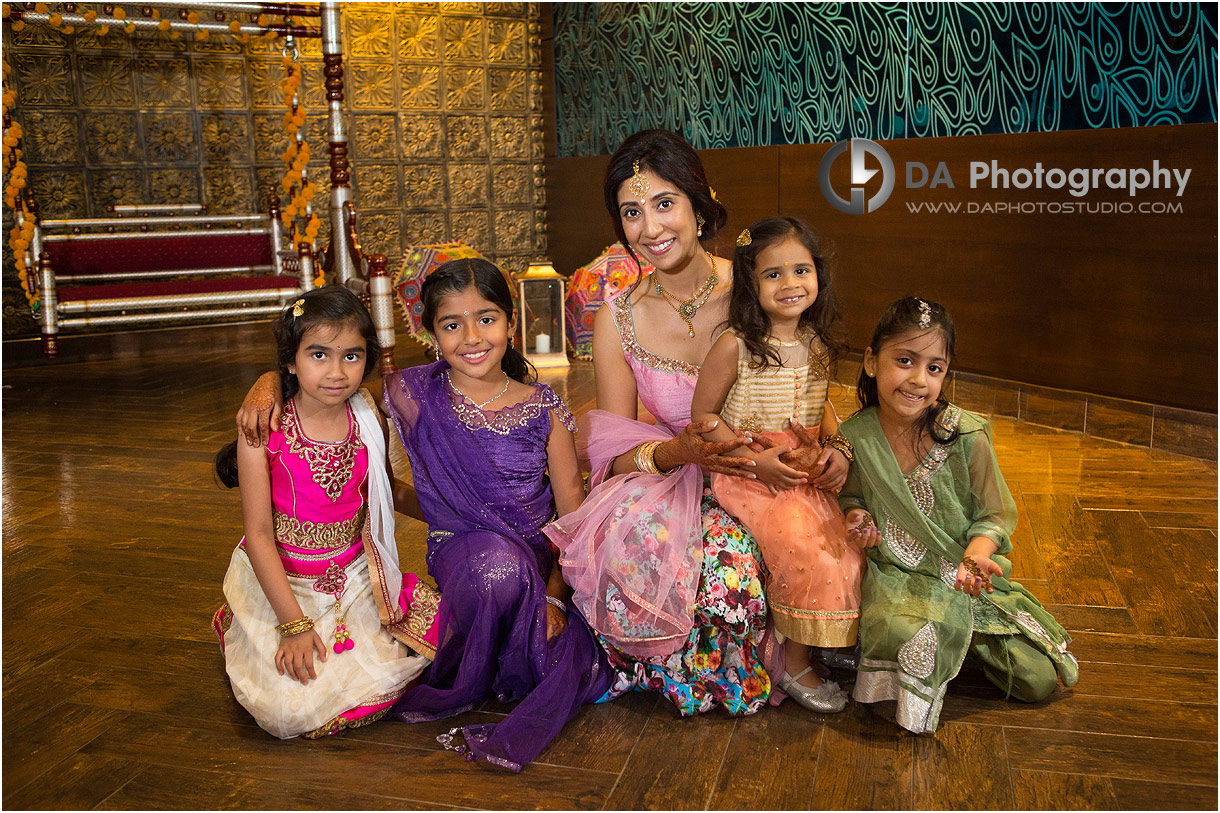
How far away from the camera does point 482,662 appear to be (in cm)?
224

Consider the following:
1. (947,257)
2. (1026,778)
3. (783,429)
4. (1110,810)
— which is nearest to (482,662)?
(783,429)

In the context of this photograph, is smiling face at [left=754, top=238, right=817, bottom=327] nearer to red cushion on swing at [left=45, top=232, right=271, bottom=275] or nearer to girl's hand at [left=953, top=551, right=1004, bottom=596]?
girl's hand at [left=953, top=551, right=1004, bottom=596]

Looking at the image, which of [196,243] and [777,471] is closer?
[777,471]

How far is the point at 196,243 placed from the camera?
281 inches

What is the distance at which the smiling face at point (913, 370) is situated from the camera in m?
2.24

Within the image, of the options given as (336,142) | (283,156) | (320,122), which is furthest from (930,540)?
(320,122)

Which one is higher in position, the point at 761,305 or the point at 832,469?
the point at 761,305

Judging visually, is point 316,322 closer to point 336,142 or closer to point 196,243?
point 336,142

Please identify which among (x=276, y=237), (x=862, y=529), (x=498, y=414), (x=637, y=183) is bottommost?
(x=862, y=529)

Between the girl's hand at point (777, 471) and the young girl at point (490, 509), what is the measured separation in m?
0.46

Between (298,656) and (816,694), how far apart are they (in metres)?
1.09

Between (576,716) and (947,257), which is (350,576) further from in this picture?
(947,257)

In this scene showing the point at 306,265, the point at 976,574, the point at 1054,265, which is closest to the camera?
the point at 976,574

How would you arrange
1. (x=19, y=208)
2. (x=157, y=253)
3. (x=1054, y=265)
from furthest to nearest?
1. (x=157, y=253)
2. (x=19, y=208)
3. (x=1054, y=265)
